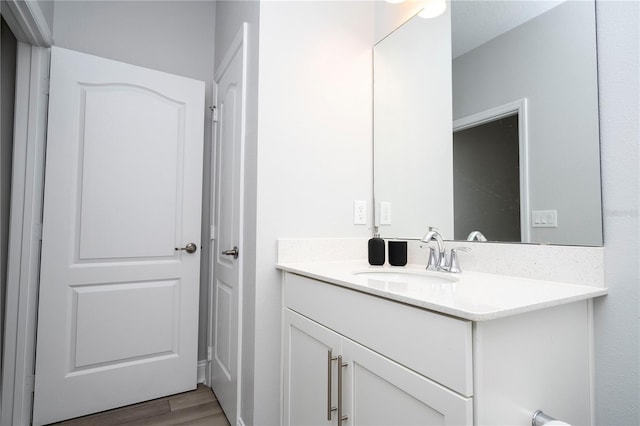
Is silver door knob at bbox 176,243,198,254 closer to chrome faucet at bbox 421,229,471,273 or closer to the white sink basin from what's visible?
the white sink basin

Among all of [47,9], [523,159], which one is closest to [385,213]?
[523,159]

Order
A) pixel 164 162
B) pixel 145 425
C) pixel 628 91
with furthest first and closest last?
pixel 164 162 → pixel 145 425 → pixel 628 91

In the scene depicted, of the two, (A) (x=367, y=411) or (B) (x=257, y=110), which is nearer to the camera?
(A) (x=367, y=411)

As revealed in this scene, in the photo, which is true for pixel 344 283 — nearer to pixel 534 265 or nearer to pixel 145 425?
pixel 534 265

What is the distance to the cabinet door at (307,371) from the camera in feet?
3.52

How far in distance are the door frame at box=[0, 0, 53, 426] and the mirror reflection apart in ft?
5.69

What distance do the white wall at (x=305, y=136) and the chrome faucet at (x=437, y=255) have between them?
0.43 metres

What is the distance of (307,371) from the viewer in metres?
1.20

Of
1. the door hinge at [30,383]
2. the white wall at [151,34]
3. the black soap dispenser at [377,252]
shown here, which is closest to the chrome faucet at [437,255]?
the black soap dispenser at [377,252]

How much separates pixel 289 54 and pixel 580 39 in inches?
43.0

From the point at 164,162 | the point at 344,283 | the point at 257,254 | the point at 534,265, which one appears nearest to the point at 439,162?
the point at 534,265

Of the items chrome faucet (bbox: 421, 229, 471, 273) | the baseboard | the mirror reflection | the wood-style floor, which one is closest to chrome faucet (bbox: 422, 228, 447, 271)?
chrome faucet (bbox: 421, 229, 471, 273)

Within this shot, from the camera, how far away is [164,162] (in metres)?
1.95

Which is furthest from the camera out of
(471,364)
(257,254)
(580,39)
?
(257,254)
